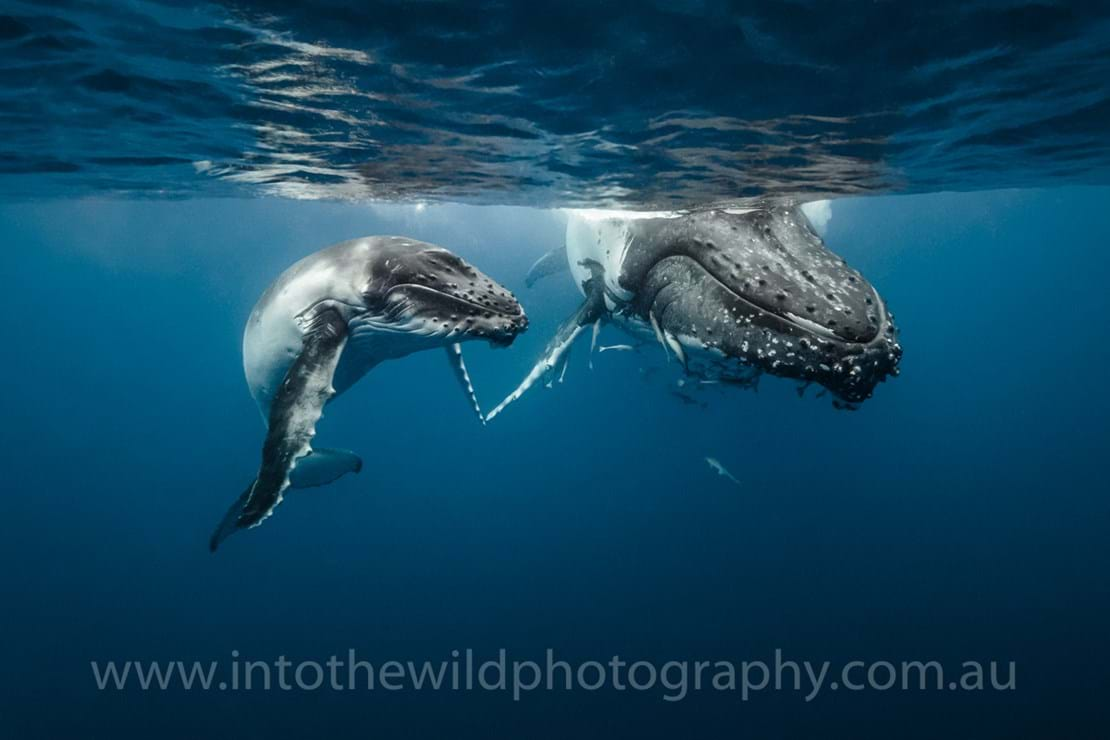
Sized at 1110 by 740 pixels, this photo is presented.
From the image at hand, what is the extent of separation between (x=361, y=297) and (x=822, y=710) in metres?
27.4

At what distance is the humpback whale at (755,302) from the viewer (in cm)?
480

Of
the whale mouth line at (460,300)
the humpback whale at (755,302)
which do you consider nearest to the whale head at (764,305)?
the humpback whale at (755,302)

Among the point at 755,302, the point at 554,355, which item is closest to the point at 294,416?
the point at 755,302

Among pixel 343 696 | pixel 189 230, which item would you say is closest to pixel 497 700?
pixel 343 696

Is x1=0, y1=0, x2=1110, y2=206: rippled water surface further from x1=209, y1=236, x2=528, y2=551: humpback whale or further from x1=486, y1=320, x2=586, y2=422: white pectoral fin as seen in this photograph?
x1=486, y1=320, x2=586, y2=422: white pectoral fin

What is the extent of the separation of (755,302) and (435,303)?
3180mm

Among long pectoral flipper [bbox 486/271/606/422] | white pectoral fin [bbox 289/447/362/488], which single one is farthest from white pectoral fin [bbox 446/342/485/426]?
white pectoral fin [bbox 289/447/362/488]

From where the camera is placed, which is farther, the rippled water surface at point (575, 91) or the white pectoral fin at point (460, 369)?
the white pectoral fin at point (460, 369)

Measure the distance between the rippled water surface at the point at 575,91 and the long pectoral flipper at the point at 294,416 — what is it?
10.9 feet

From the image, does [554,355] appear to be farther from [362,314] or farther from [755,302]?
[755,302]

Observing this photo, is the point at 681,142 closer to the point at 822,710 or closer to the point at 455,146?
the point at 455,146

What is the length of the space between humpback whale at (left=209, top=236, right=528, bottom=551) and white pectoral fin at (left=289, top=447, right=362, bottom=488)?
3.86 feet

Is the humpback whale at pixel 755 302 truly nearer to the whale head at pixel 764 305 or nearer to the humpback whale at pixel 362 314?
the whale head at pixel 764 305

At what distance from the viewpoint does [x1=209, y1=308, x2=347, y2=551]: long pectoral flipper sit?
5.03 metres
